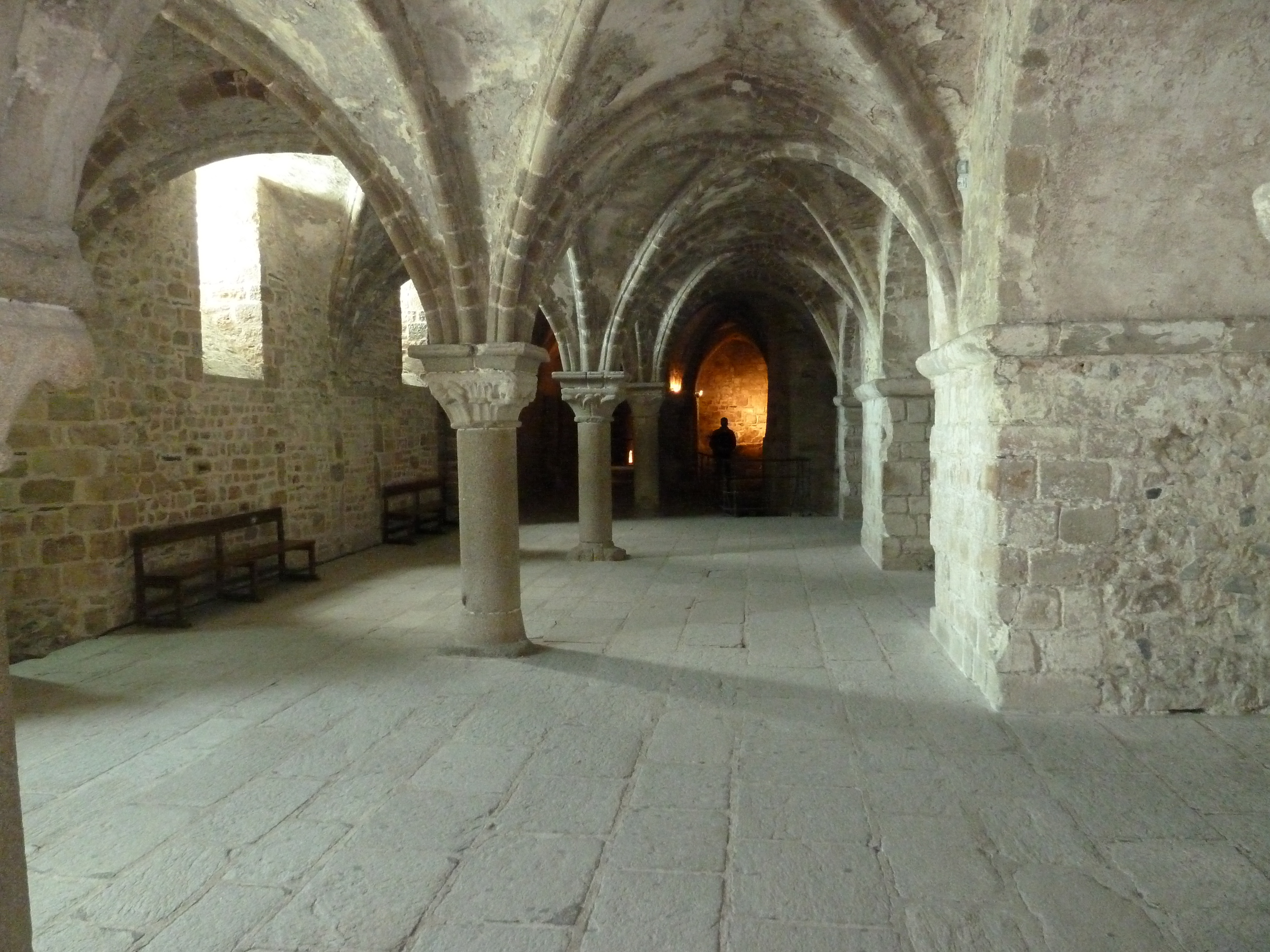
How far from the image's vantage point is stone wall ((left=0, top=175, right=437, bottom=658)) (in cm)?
527

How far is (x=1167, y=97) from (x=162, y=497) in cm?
684

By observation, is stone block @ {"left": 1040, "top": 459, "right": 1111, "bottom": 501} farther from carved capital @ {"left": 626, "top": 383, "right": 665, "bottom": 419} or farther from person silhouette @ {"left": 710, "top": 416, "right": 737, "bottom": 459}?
person silhouette @ {"left": 710, "top": 416, "right": 737, "bottom": 459}

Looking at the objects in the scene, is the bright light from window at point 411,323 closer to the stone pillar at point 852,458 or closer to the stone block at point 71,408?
the stone block at point 71,408

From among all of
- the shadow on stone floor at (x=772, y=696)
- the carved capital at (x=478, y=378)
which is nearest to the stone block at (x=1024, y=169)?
the shadow on stone floor at (x=772, y=696)

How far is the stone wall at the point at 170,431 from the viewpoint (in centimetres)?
527

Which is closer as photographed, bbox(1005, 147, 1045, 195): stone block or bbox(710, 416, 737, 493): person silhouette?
bbox(1005, 147, 1045, 195): stone block

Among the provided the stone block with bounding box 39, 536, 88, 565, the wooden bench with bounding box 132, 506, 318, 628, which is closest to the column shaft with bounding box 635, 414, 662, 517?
the wooden bench with bounding box 132, 506, 318, 628

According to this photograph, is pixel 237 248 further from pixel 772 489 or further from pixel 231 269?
pixel 772 489

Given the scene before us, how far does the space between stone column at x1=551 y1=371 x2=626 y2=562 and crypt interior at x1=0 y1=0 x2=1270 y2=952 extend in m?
1.17

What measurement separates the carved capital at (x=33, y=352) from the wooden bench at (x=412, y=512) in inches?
326

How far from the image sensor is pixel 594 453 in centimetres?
839

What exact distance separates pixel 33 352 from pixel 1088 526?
3988mm

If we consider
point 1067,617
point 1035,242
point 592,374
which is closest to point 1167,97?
point 1035,242

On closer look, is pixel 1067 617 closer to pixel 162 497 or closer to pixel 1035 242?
pixel 1035 242
